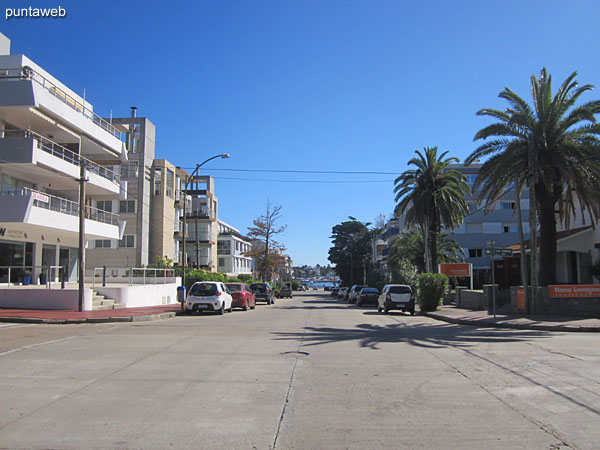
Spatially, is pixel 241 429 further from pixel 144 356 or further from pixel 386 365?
pixel 144 356

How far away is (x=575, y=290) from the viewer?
20.7 m

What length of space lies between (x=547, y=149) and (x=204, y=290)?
55.8 feet

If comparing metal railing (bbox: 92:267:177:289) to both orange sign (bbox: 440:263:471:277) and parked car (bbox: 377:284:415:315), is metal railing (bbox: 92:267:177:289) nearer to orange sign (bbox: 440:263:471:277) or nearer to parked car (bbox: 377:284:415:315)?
parked car (bbox: 377:284:415:315)

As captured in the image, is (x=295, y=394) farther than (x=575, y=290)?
No

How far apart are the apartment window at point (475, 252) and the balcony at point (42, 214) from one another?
128ft

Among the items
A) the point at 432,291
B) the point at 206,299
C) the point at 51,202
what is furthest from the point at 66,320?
the point at 432,291

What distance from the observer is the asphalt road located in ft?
17.6

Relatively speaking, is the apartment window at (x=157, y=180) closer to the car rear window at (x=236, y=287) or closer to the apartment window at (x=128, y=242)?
the apartment window at (x=128, y=242)

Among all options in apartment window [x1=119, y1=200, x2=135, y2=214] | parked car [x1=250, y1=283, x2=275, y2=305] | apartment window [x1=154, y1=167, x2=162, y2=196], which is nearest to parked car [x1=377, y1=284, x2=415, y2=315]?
parked car [x1=250, y1=283, x2=275, y2=305]

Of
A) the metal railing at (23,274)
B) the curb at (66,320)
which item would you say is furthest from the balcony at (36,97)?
the curb at (66,320)

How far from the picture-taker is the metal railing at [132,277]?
92.6 ft

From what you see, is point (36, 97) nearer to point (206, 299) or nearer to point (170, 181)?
point (206, 299)

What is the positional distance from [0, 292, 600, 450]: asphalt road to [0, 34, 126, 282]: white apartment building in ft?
46.5

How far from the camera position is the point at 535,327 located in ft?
57.1
